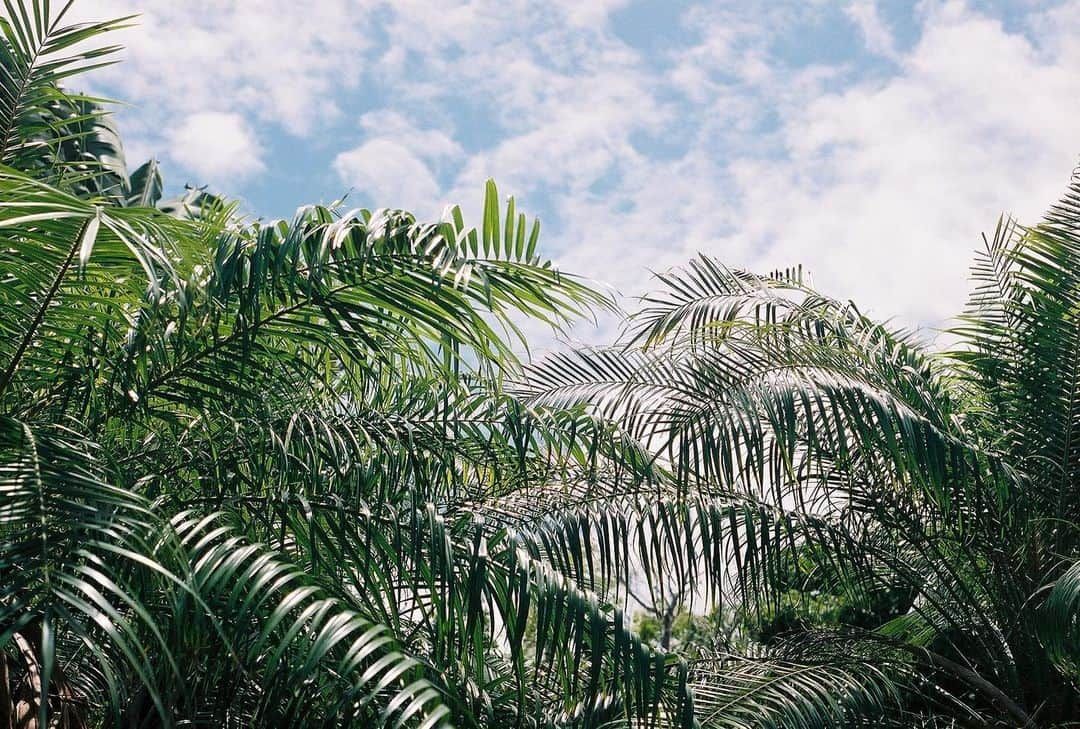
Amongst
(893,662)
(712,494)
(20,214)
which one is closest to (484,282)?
(20,214)

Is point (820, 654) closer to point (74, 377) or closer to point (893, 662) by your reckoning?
point (893, 662)

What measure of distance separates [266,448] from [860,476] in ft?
9.53

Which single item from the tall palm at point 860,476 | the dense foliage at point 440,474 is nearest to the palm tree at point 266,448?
the dense foliage at point 440,474

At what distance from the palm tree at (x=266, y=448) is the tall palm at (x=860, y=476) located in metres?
0.47

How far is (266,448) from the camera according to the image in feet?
11.2

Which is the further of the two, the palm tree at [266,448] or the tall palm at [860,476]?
the tall palm at [860,476]

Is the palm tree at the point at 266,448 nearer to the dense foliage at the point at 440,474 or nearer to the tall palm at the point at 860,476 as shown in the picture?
the dense foliage at the point at 440,474

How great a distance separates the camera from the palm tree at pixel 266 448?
2762 millimetres

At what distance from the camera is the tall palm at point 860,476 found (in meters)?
3.88

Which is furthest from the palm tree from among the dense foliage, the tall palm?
the tall palm

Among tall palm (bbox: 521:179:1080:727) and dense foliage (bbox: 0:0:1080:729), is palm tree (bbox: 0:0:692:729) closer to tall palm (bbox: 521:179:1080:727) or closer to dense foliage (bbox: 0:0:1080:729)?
dense foliage (bbox: 0:0:1080:729)

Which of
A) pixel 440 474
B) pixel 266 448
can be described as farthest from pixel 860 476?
pixel 266 448

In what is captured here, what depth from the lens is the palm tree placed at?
9.06 ft

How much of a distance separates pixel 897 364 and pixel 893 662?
48.7 inches
